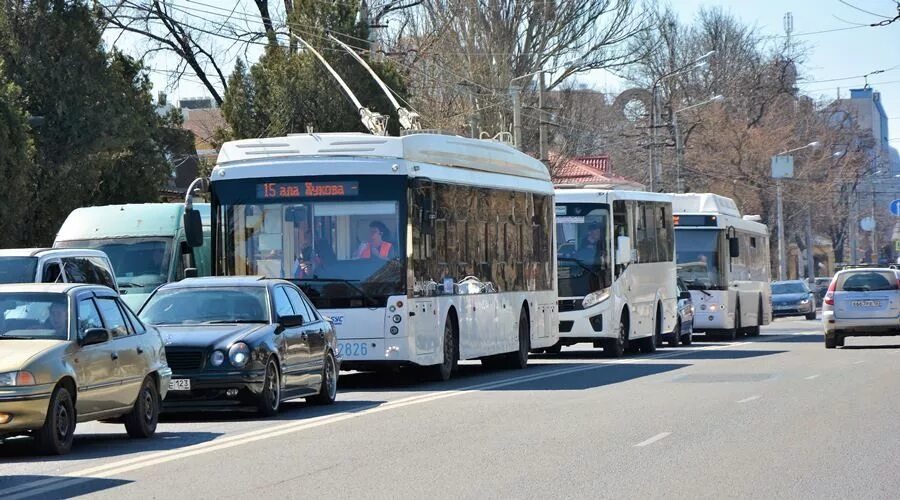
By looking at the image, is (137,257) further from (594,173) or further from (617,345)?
(594,173)

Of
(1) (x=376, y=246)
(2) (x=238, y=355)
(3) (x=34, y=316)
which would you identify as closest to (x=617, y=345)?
(1) (x=376, y=246)

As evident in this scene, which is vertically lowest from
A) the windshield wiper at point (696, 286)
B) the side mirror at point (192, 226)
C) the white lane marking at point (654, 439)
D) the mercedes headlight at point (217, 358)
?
the white lane marking at point (654, 439)


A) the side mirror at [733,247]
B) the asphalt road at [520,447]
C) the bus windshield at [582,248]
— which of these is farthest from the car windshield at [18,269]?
the side mirror at [733,247]

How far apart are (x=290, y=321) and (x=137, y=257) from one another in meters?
9.77

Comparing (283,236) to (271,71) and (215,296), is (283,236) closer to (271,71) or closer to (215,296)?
(215,296)

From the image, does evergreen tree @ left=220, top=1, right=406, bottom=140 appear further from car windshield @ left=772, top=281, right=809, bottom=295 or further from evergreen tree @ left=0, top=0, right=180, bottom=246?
car windshield @ left=772, top=281, right=809, bottom=295

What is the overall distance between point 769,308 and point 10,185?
23676 mm

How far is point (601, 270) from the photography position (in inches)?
1219

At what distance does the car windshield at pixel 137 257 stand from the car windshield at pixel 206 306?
8.43 meters

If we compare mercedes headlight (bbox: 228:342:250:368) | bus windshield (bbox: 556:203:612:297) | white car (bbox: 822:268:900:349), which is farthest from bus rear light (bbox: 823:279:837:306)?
mercedes headlight (bbox: 228:342:250:368)

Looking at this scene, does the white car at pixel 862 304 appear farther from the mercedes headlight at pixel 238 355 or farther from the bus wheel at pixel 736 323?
the mercedes headlight at pixel 238 355

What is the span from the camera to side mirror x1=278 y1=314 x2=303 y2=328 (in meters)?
17.4

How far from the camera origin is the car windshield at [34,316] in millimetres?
13742

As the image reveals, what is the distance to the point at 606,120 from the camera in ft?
246
